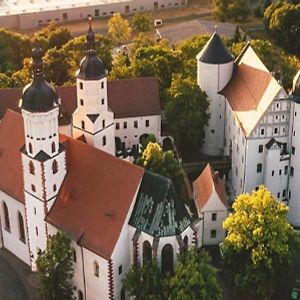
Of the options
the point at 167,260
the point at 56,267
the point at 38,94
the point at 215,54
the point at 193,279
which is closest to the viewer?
the point at 193,279

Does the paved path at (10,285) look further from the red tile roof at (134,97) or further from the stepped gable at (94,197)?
the red tile roof at (134,97)

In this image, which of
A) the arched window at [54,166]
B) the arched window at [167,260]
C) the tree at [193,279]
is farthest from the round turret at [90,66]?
the tree at [193,279]

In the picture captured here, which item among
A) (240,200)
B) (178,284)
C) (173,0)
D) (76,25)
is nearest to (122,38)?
(76,25)

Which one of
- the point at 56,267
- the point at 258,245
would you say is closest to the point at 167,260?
the point at 258,245

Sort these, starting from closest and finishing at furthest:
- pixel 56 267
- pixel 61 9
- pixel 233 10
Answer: pixel 56 267
pixel 233 10
pixel 61 9

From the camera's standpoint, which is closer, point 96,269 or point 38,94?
point 38,94

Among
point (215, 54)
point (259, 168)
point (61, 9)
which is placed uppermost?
point (215, 54)

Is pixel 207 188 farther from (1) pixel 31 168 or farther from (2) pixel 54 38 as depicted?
(2) pixel 54 38
